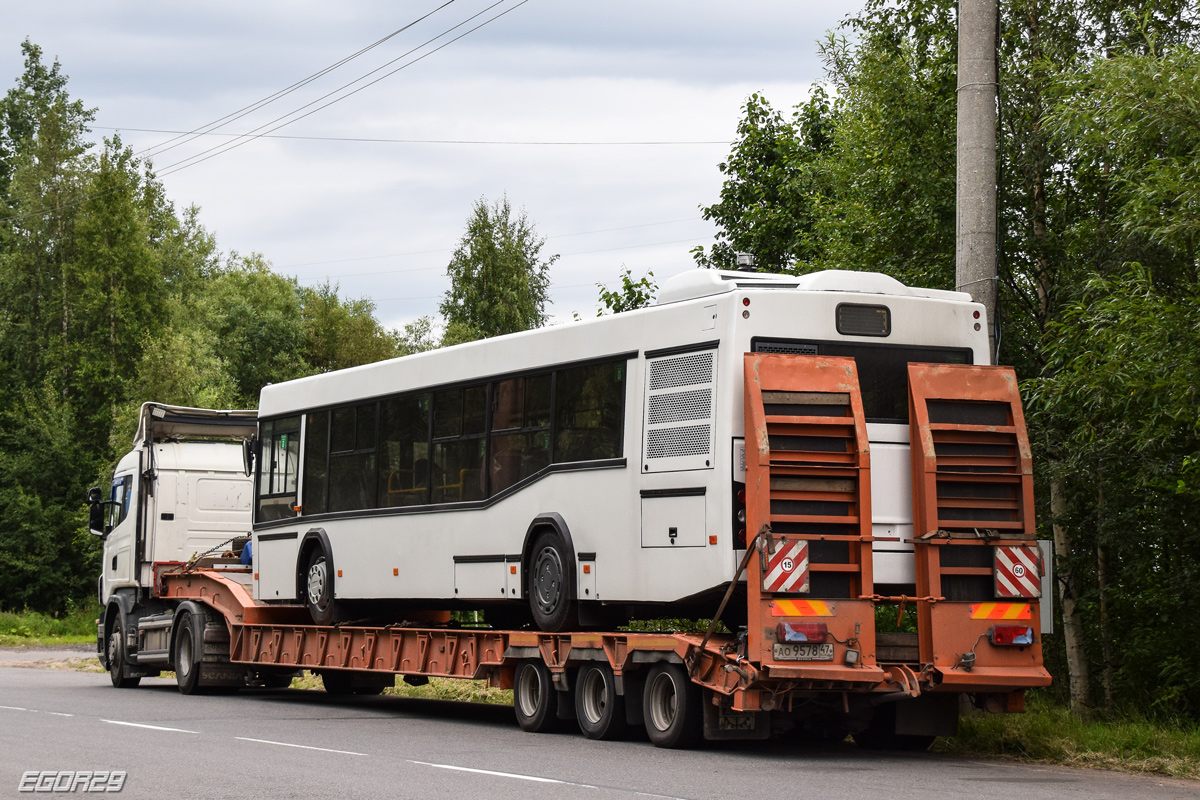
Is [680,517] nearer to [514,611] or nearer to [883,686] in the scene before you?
[883,686]

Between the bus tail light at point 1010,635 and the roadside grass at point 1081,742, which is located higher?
the bus tail light at point 1010,635

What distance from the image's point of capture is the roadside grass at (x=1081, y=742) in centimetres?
1120

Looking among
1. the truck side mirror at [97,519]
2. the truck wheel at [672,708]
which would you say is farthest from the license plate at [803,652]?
the truck side mirror at [97,519]

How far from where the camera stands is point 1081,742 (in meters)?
12.0

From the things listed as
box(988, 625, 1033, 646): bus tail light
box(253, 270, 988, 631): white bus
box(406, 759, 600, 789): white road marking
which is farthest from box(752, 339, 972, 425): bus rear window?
box(406, 759, 600, 789): white road marking

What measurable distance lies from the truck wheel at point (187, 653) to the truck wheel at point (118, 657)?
187cm

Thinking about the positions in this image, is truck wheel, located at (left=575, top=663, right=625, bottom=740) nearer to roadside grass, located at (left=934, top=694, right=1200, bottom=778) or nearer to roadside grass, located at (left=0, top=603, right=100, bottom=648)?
roadside grass, located at (left=934, top=694, right=1200, bottom=778)

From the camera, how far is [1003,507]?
1182 cm

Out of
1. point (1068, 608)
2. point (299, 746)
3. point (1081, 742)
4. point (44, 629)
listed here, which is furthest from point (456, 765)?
point (44, 629)

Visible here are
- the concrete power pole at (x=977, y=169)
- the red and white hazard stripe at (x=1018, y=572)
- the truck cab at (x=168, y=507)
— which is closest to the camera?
the red and white hazard stripe at (x=1018, y=572)

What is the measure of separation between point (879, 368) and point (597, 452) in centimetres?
259

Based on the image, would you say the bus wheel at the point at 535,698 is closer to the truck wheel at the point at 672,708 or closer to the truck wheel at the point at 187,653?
the truck wheel at the point at 672,708

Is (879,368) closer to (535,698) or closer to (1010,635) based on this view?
(1010,635)

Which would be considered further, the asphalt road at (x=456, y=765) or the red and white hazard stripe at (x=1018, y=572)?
the red and white hazard stripe at (x=1018, y=572)
